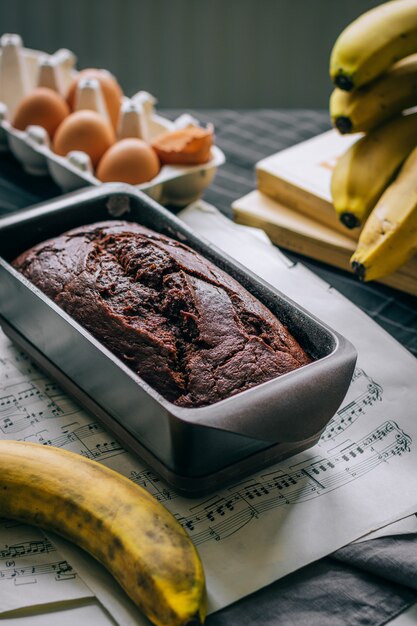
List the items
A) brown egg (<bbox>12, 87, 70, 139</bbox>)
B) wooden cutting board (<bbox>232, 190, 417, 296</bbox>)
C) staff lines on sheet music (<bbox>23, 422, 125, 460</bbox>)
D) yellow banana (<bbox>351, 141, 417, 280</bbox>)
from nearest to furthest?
1. staff lines on sheet music (<bbox>23, 422, 125, 460</bbox>)
2. yellow banana (<bbox>351, 141, 417, 280</bbox>)
3. wooden cutting board (<bbox>232, 190, 417, 296</bbox>)
4. brown egg (<bbox>12, 87, 70, 139</bbox>)

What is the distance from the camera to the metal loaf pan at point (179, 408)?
73 cm

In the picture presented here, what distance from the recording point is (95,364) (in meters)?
0.83

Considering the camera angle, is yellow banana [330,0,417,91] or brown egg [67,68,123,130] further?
brown egg [67,68,123,130]

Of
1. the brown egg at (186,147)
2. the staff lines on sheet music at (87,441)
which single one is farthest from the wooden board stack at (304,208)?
the staff lines on sheet music at (87,441)

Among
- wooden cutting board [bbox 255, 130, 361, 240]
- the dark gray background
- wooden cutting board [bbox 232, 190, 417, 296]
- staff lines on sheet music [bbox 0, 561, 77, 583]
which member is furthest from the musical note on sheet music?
the dark gray background

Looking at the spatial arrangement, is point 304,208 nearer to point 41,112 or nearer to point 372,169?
point 372,169

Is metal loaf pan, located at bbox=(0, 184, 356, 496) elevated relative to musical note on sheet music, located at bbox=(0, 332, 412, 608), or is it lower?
elevated

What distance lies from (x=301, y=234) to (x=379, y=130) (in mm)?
201

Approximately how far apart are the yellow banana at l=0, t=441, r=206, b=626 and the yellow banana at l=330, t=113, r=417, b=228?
56 centimetres

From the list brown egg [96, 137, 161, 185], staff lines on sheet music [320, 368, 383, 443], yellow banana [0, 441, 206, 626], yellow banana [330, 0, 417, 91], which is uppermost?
yellow banana [330, 0, 417, 91]

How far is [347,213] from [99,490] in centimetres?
58

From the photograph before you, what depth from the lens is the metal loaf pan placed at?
735 millimetres

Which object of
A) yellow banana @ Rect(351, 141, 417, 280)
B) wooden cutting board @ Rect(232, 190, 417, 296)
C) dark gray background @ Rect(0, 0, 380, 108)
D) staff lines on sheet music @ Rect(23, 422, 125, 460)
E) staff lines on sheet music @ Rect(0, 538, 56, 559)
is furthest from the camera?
dark gray background @ Rect(0, 0, 380, 108)

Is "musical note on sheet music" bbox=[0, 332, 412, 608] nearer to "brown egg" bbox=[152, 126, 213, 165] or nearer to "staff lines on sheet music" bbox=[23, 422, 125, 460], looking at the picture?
"staff lines on sheet music" bbox=[23, 422, 125, 460]
